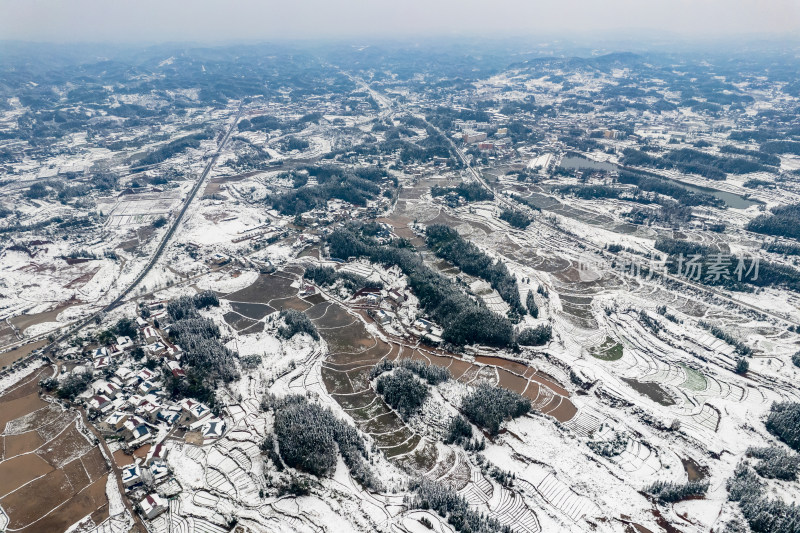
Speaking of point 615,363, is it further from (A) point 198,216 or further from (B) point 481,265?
(A) point 198,216

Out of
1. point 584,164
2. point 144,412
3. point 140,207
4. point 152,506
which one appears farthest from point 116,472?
point 584,164

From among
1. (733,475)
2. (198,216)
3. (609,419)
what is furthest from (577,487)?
(198,216)

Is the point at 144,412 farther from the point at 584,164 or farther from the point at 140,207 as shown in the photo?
the point at 584,164

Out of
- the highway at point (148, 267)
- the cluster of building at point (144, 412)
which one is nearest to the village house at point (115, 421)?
the cluster of building at point (144, 412)

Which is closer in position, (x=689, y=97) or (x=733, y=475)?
(x=733, y=475)

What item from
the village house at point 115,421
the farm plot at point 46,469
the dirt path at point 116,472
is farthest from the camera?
the village house at point 115,421

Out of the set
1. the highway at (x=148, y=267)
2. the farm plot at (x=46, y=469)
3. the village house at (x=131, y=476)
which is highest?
the highway at (x=148, y=267)

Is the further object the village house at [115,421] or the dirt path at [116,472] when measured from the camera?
the village house at [115,421]

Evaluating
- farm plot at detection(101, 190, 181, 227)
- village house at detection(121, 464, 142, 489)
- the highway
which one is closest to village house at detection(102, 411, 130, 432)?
village house at detection(121, 464, 142, 489)

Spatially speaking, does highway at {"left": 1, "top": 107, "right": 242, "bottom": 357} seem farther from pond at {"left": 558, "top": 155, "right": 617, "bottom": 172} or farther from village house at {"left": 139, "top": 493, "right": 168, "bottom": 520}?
pond at {"left": 558, "top": 155, "right": 617, "bottom": 172}

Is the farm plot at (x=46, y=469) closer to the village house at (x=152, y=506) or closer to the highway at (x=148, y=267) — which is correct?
the village house at (x=152, y=506)

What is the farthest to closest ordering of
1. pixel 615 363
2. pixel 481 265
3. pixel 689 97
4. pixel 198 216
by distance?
1. pixel 689 97
2. pixel 198 216
3. pixel 481 265
4. pixel 615 363
